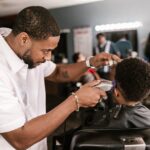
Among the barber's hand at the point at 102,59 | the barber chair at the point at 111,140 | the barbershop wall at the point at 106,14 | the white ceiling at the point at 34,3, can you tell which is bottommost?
the barbershop wall at the point at 106,14

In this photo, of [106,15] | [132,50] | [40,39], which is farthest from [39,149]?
[106,15]

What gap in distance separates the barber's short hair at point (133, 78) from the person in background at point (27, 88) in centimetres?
14

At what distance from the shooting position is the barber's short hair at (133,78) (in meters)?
1.35

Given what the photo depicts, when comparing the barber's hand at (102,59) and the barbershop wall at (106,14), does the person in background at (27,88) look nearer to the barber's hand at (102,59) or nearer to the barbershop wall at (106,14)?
the barber's hand at (102,59)

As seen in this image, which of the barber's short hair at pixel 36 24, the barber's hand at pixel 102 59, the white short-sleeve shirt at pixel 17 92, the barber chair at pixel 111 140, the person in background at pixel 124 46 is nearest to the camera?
the barber chair at pixel 111 140

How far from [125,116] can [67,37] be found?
699cm

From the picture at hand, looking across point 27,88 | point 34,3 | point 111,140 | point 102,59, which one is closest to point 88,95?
point 111,140

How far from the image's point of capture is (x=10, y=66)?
134 centimetres

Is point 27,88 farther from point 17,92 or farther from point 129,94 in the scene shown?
point 129,94

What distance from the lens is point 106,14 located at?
7.64 m

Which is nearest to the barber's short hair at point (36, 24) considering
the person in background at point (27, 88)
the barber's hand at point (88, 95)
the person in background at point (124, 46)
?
the person in background at point (27, 88)

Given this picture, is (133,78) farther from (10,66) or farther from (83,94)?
(10,66)

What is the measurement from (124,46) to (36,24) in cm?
601

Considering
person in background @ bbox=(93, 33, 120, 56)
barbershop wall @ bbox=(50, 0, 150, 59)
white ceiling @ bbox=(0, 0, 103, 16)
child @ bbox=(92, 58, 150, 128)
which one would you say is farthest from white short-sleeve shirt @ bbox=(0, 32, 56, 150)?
barbershop wall @ bbox=(50, 0, 150, 59)
